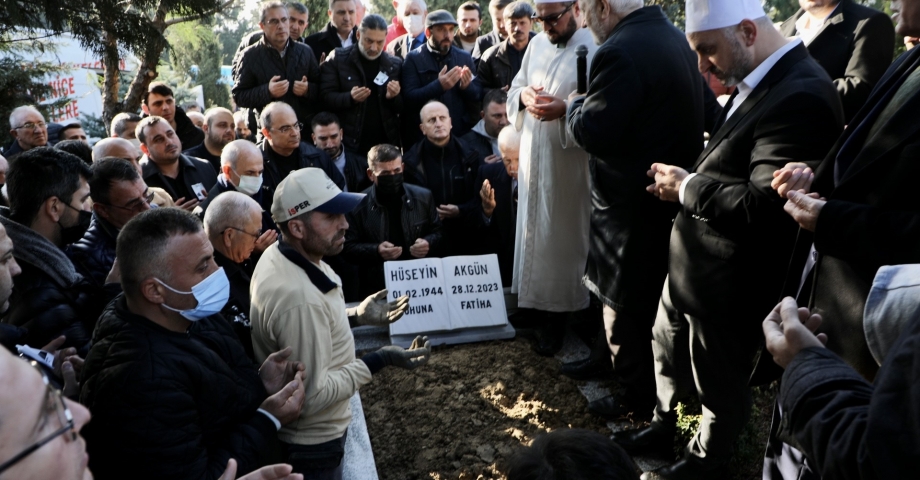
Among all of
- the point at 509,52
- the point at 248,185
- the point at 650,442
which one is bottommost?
the point at 650,442

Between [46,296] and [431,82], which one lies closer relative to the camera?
[46,296]

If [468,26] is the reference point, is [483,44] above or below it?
below

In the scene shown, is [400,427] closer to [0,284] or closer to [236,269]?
[236,269]

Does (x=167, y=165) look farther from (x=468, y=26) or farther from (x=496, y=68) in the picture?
(x=468, y=26)

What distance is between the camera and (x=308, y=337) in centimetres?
296

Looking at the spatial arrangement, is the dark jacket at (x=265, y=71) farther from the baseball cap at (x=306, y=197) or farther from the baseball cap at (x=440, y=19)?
the baseball cap at (x=306, y=197)

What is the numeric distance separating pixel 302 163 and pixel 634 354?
3.47 meters

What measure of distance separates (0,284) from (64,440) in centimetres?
149

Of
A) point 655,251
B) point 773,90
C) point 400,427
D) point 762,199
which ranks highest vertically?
point 773,90

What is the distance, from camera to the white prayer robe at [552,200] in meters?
5.07

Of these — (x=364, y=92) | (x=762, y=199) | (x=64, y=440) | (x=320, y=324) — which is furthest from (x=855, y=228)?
(x=364, y=92)

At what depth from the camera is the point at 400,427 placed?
446 centimetres

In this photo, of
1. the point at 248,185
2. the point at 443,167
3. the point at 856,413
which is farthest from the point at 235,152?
the point at 856,413

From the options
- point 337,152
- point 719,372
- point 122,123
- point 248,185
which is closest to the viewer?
point 719,372
